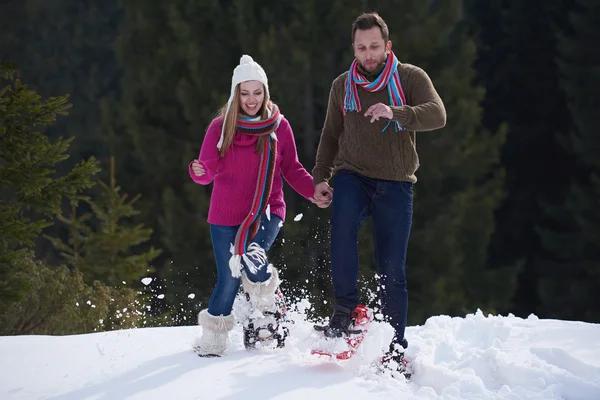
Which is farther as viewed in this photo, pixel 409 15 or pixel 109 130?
pixel 109 130

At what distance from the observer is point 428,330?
5.27 m

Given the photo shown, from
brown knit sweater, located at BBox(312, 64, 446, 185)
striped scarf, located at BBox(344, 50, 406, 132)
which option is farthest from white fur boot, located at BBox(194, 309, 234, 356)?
striped scarf, located at BBox(344, 50, 406, 132)

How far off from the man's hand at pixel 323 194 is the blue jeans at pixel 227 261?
0.89ft

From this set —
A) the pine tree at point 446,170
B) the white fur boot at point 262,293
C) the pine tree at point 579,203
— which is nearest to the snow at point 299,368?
the white fur boot at point 262,293

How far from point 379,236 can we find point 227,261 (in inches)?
33.9

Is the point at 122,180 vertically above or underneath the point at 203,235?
above

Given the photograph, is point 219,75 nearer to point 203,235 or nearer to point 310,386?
point 203,235

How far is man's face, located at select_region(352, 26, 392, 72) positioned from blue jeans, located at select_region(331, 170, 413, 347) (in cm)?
59

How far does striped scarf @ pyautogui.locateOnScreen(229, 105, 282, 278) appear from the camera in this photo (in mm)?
4445

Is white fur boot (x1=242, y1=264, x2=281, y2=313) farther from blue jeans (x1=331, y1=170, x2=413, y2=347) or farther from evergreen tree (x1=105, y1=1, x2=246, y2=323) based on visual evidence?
evergreen tree (x1=105, y1=1, x2=246, y2=323)

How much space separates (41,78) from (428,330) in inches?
731

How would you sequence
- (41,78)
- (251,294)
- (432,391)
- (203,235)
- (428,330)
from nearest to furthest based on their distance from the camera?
1. (432,391)
2. (251,294)
3. (428,330)
4. (203,235)
5. (41,78)

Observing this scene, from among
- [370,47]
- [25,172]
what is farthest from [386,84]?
[25,172]

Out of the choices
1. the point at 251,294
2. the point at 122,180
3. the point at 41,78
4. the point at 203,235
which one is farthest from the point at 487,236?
the point at 41,78
